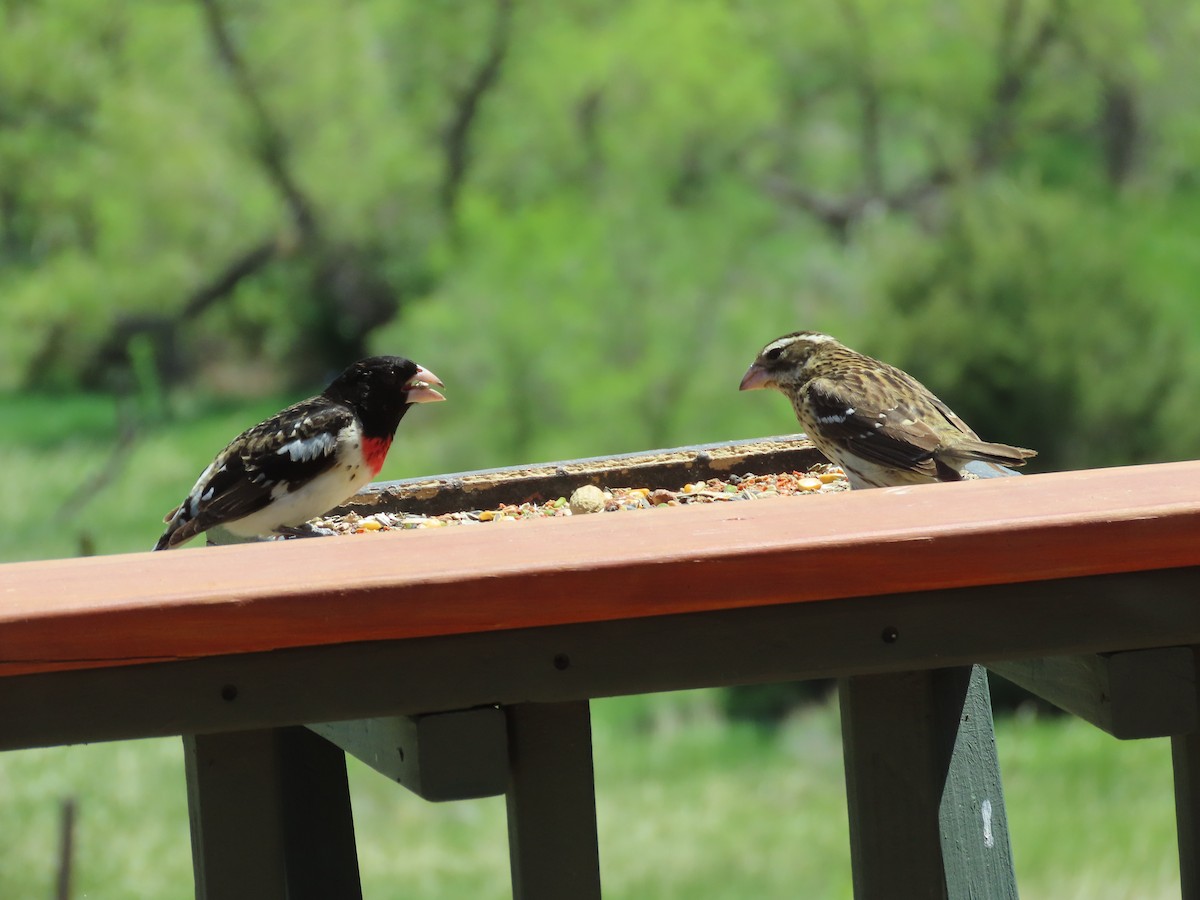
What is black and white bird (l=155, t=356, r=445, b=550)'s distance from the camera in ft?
8.86

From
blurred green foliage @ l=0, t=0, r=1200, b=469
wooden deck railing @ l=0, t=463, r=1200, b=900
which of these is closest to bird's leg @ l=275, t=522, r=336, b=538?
wooden deck railing @ l=0, t=463, r=1200, b=900

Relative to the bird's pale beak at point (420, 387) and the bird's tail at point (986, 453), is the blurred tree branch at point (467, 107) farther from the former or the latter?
the bird's tail at point (986, 453)

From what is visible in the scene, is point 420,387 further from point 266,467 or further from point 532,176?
point 532,176

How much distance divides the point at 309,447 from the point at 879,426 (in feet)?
3.61

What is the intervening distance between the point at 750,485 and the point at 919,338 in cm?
804

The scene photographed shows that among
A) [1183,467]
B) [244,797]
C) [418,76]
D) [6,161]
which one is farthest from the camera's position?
[418,76]

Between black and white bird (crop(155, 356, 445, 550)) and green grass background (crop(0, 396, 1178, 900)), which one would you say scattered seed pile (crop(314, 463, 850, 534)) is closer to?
black and white bird (crop(155, 356, 445, 550))

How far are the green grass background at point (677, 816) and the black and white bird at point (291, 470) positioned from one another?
574cm

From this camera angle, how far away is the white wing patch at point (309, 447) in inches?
108

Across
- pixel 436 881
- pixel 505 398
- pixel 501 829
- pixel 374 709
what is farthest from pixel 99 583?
pixel 505 398

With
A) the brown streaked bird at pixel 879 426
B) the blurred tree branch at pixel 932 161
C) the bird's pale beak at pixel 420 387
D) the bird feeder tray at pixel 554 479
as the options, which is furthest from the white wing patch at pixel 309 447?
the blurred tree branch at pixel 932 161

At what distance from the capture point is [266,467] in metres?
Result: 2.75

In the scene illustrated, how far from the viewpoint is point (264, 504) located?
2.71 meters

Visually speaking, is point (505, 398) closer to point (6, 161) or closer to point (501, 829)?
point (501, 829)
